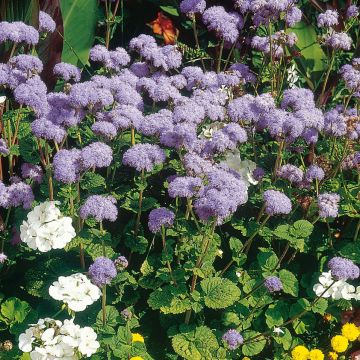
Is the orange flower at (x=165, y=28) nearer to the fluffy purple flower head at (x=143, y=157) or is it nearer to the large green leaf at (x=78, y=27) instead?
the large green leaf at (x=78, y=27)

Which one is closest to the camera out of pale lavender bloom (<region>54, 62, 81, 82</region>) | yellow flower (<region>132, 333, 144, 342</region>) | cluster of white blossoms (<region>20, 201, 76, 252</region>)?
cluster of white blossoms (<region>20, 201, 76, 252</region>)

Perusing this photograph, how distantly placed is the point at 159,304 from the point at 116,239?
37 cm

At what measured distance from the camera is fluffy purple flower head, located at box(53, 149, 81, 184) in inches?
101

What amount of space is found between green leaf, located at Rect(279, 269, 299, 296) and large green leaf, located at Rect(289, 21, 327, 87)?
5.34 ft

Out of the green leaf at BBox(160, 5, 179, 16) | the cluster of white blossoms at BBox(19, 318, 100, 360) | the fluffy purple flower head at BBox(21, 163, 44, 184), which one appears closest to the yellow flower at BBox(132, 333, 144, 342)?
the cluster of white blossoms at BBox(19, 318, 100, 360)

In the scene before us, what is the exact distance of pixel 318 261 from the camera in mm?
3336

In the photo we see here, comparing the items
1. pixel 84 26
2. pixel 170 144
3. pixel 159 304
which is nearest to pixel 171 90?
pixel 170 144

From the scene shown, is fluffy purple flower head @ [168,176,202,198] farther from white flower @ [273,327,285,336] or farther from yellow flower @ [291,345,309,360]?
yellow flower @ [291,345,309,360]

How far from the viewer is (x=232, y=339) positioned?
271 cm

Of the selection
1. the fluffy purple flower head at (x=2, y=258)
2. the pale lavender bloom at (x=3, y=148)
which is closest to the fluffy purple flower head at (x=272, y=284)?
the fluffy purple flower head at (x=2, y=258)

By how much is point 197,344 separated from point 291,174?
2.71ft

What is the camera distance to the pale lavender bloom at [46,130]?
2.63 m

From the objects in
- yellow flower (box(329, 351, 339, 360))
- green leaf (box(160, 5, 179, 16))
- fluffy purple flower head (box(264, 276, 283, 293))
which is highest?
green leaf (box(160, 5, 179, 16))

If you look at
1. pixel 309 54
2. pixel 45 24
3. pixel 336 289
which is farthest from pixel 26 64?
pixel 309 54
